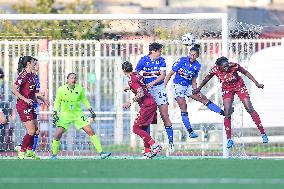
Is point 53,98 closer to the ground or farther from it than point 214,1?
closer to the ground

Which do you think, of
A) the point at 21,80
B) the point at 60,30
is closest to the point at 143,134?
the point at 21,80

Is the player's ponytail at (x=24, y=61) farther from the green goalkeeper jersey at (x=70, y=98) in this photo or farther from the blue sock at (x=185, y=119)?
the blue sock at (x=185, y=119)

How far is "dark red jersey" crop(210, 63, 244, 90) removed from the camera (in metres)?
24.9

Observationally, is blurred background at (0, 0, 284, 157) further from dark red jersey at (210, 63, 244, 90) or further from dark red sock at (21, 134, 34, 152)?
dark red sock at (21, 134, 34, 152)

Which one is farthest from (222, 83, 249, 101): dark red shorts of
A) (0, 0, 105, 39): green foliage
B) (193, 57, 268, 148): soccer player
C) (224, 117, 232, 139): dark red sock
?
(0, 0, 105, 39): green foliage

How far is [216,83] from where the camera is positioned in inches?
1102

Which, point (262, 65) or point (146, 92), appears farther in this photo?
point (262, 65)

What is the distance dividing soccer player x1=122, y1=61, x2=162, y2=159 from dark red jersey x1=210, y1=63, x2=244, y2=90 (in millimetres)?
1218

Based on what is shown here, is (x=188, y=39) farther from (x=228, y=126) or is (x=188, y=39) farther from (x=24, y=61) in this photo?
(x=24, y=61)
